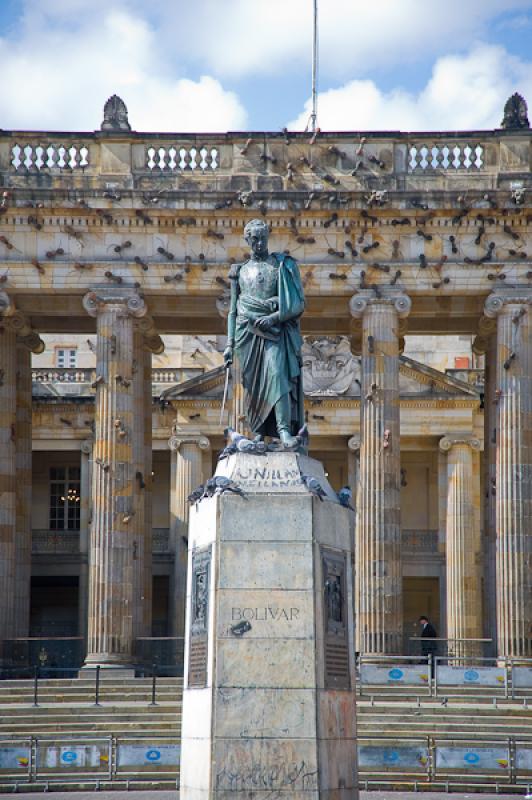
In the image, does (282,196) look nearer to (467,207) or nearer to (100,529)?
(467,207)

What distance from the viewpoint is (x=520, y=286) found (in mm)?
45281

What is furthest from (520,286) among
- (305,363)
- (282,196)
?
(305,363)

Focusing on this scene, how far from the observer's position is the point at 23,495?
48312 mm

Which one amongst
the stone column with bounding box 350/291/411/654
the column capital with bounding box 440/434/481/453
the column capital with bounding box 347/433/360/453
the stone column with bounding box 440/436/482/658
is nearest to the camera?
the stone column with bounding box 350/291/411/654

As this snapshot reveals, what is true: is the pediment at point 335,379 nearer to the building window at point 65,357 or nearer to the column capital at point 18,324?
the building window at point 65,357

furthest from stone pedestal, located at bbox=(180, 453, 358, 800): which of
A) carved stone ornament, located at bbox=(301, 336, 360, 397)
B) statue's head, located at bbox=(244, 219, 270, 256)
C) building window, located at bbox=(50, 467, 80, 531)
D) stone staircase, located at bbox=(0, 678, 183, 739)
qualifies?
building window, located at bbox=(50, 467, 80, 531)

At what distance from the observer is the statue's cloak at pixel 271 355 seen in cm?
2308

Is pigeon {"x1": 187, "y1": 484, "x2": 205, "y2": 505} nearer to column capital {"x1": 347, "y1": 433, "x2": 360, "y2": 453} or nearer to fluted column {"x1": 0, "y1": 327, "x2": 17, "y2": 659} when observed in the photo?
fluted column {"x1": 0, "y1": 327, "x2": 17, "y2": 659}

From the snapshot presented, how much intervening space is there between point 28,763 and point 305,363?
31.7 meters

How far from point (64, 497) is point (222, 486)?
45.2 metres

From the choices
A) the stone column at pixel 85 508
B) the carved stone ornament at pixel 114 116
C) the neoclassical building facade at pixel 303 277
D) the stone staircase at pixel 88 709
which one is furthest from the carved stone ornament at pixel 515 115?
the stone column at pixel 85 508

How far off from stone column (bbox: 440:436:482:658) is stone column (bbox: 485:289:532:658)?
19.9 ft

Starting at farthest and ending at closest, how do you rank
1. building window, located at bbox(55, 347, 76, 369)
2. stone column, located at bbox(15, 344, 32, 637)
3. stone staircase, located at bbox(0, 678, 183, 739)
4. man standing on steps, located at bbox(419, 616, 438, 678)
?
building window, located at bbox(55, 347, 76, 369) < man standing on steps, located at bbox(419, 616, 438, 678) < stone column, located at bbox(15, 344, 32, 637) < stone staircase, located at bbox(0, 678, 183, 739)

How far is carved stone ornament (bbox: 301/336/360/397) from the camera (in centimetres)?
6169
